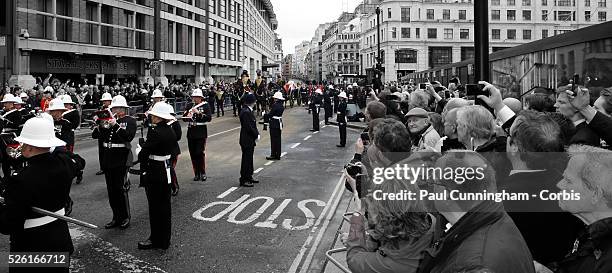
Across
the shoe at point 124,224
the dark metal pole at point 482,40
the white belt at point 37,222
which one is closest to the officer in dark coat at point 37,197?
the white belt at point 37,222

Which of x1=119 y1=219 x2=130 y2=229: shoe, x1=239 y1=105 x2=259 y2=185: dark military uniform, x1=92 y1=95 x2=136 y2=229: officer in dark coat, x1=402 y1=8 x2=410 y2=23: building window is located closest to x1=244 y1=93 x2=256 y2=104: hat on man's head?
x1=239 y1=105 x2=259 y2=185: dark military uniform

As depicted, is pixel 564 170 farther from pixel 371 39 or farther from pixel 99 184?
pixel 371 39

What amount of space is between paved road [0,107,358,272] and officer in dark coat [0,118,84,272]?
172cm

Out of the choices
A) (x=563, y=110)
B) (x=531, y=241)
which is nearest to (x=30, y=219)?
(x=531, y=241)

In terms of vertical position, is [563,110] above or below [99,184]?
above

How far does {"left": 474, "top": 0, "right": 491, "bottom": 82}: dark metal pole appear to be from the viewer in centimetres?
640

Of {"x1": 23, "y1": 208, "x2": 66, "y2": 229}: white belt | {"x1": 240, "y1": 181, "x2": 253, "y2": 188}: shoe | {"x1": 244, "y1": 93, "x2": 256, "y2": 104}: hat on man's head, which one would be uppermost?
{"x1": 244, "y1": 93, "x2": 256, "y2": 104}: hat on man's head

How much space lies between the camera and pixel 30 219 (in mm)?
4418

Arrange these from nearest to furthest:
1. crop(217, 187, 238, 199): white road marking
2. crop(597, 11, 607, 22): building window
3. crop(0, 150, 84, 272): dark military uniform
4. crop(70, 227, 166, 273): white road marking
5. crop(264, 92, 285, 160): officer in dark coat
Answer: crop(0, 150, 84, 272): dark military uniform < crop(70, 227, 166, 273): white road marking < crop(217, 187, 238, 199): white road marking < crop(264, 92, 285, 160): officer in dark coat < crop(597, 11, 607, 22): building window

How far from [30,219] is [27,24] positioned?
2557 centimetres

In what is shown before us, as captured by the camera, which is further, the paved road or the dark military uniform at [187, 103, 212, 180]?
the dark military uniform at [187, 103, 212, 180]

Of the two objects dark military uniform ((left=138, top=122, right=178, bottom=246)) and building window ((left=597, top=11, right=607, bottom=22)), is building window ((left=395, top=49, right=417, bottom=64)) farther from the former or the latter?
dark military uniform ((left=138, top=122, right=178, bottom=246))

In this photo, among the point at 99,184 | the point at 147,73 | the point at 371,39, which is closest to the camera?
the point at 99,184

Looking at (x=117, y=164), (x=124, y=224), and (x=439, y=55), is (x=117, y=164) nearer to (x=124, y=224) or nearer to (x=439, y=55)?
(x=124, y=224)
